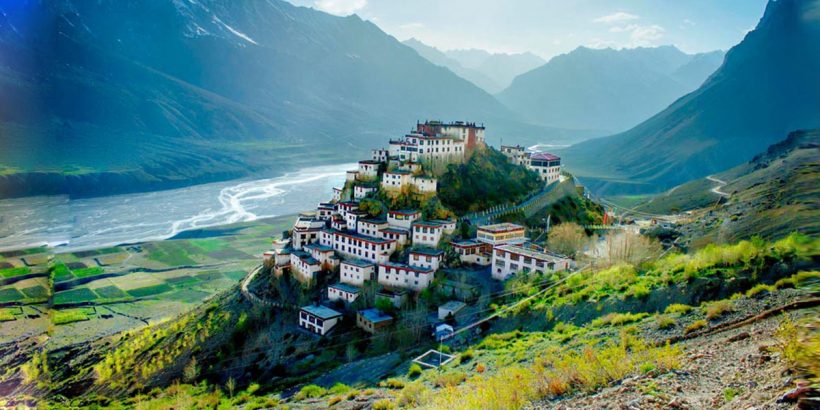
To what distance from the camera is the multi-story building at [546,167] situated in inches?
2426

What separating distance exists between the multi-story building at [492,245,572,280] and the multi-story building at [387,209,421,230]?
8.26 m

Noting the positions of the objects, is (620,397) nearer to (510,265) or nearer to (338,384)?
(338,384)

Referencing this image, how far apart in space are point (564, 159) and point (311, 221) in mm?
126967

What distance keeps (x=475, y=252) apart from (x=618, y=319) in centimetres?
1934

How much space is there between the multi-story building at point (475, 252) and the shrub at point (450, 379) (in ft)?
60.8

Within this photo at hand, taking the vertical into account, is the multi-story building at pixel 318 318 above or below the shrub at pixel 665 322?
below

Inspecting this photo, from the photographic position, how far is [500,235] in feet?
138

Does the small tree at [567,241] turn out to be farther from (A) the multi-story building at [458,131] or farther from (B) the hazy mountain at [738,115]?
(B) the hazy mountain at [738,115]

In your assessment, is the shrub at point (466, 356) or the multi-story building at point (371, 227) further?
the multi-story building at point (371, 227)

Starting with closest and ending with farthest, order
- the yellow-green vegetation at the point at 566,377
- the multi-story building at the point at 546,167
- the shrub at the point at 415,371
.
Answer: the yellow-green vegetation at the point at 566,377 < the shrub at the point at 415,371 < the multi-story building at the point at 546,167

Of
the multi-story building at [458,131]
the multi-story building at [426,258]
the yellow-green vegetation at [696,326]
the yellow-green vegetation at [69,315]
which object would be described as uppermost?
the multi-story building at [458,131]

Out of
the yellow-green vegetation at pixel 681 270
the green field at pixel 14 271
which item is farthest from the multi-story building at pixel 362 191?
the green field at pixel 14 271

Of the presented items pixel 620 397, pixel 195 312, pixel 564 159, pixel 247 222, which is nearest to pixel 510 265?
pixel 620 397

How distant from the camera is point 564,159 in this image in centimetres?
16525
